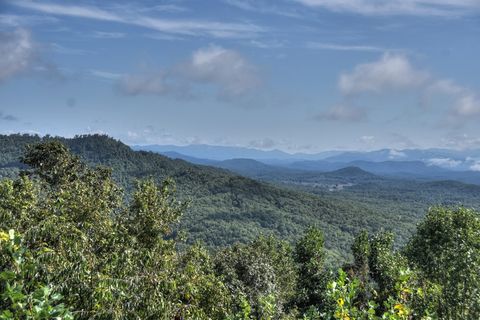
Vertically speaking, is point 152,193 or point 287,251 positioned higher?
point 152,193

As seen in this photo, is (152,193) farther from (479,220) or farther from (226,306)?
(479,220)

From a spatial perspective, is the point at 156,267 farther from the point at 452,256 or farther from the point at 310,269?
the point at 310,269

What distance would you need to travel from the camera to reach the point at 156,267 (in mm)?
18109

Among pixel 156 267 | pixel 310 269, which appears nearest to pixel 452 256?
pixel 156 267

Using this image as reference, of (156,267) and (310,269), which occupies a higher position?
(156,267)

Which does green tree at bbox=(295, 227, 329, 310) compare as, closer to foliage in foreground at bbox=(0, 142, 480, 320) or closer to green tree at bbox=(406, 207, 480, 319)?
foliage in foreground at bbox=(0, 142, 480, 320)

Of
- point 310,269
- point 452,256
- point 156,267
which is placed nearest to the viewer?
point 156,267

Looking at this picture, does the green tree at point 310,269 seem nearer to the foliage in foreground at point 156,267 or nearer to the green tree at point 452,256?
the foliage in foreground at point 156,267

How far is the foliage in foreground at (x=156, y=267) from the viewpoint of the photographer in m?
8.95

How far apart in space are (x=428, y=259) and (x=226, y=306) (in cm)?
3663

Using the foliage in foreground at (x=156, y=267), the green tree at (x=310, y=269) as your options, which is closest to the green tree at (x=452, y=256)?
the foliage in foreground at (x=156, y=267)

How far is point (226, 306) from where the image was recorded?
20.0 m

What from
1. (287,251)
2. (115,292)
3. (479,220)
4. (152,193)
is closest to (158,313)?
(115,292)

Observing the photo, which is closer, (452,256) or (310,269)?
(452,256)
